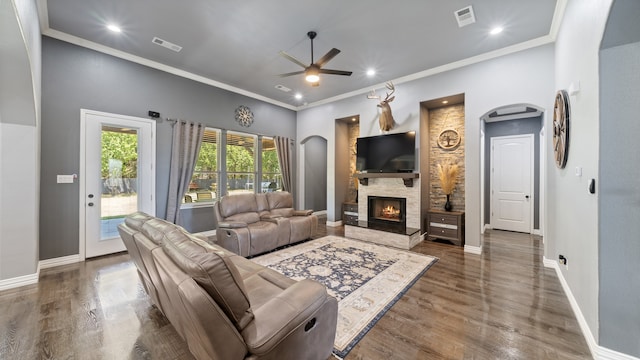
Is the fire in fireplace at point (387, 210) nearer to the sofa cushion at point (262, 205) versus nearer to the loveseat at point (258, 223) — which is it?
the loveseat at point (258, 223)

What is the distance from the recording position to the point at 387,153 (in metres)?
5.14

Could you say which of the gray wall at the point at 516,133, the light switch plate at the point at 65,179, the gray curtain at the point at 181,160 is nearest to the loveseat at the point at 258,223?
the gray curtain at the point at 181,160

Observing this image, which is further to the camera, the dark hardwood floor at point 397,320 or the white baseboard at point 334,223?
the white baseboard at point 334,223

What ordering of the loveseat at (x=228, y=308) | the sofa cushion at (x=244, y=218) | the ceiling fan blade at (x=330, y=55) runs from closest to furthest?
the loveseat at (x=228, y=308) → the ceiling fan blade at (x=330, y=55) → the sofa cushion at (x=244, y=218)

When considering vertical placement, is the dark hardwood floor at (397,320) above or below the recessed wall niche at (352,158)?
below

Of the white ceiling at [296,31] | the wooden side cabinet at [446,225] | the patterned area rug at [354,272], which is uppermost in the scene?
the white ceiling at [296,31]

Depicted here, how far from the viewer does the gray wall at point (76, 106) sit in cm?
351

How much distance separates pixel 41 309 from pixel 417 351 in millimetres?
3558

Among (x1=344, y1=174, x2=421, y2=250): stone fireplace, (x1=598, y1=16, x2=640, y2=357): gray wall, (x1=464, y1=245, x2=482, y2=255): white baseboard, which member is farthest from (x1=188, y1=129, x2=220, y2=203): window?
(x1=598, y1=16, x2=640, y2=357): gray wall

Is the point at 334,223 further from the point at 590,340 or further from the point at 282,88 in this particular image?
the point at 590,340

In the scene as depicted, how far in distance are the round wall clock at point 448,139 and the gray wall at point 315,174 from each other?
11.7 feet

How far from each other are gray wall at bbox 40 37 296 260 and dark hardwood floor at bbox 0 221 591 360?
32.0 inches

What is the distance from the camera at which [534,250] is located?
4.30 metres

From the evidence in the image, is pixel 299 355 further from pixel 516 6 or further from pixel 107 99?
pixel 107 99
